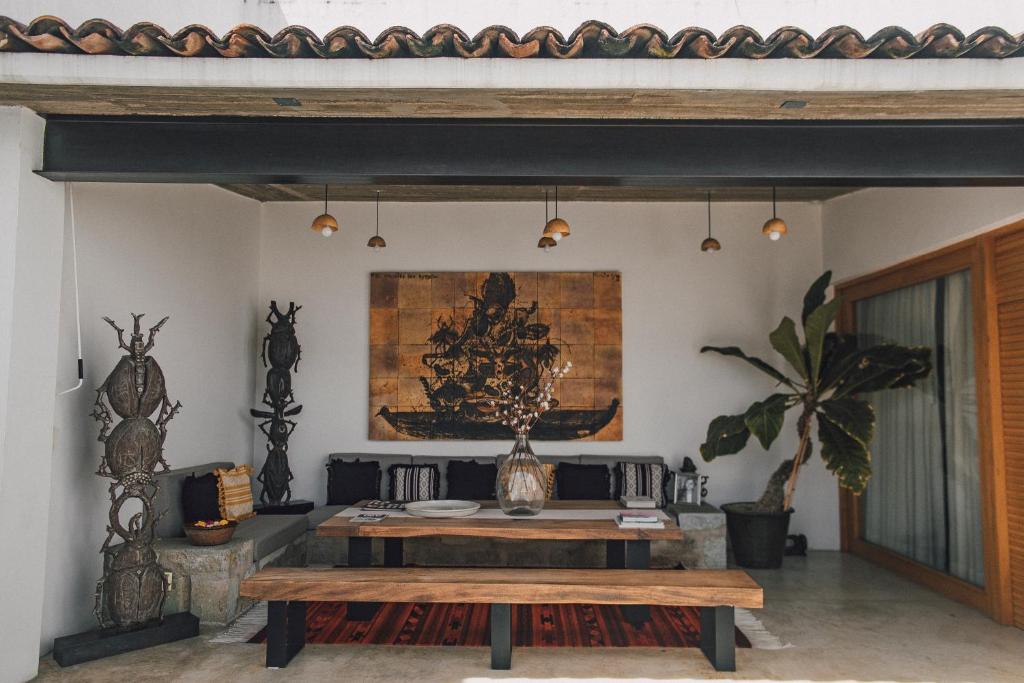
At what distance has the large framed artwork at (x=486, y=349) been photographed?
7.10m

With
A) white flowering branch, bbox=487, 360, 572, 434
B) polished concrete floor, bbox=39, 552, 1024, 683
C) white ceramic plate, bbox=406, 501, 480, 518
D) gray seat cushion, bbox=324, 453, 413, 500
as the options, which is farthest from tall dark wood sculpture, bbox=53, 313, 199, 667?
white flowering branch, bbox=487, 360, 572, 434

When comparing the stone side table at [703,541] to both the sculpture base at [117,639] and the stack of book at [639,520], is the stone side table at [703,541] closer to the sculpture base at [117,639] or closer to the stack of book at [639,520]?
the stack of book at [639,520]

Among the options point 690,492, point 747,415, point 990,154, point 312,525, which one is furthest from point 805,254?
point 312,525

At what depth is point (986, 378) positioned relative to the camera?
5012 mm

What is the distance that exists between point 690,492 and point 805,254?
2.59m

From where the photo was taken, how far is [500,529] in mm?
4359

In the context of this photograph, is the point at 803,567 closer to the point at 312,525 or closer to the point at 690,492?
the point at 690,492

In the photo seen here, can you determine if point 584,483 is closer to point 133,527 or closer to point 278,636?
point 278,636

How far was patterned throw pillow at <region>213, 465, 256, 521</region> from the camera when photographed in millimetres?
5504

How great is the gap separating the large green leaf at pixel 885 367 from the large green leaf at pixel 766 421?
546 millimetres

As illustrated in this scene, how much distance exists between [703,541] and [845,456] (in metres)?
1.26

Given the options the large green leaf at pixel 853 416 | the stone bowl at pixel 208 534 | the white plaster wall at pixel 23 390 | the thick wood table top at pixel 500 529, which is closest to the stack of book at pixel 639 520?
the thick wood table top at pixel 500 529

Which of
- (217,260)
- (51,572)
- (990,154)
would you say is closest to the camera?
(990,154)

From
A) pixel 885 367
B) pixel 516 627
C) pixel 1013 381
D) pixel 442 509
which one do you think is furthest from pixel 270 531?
pixel 1013 381
